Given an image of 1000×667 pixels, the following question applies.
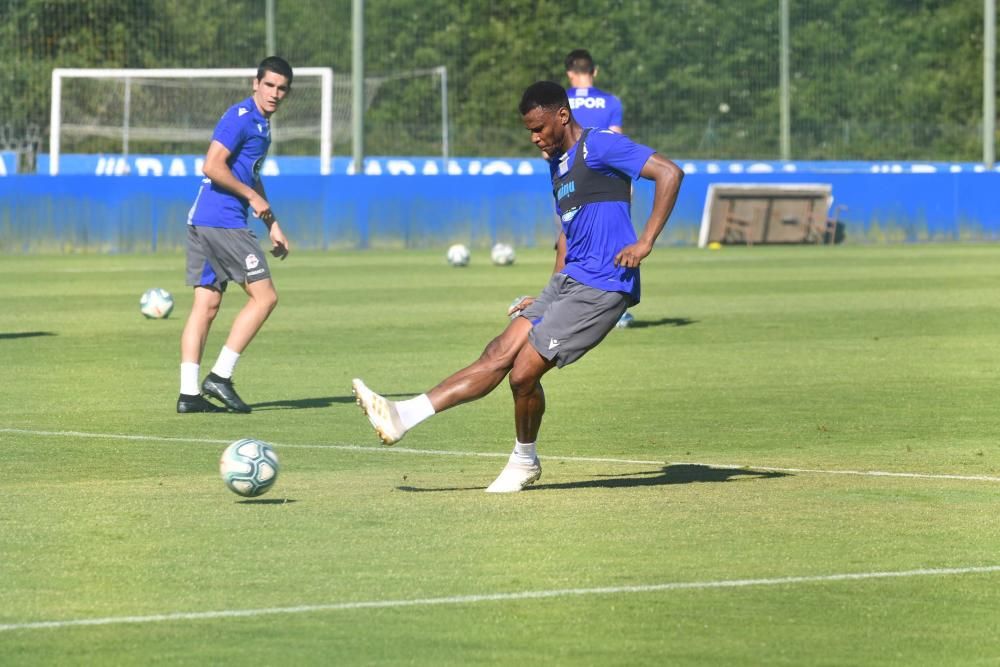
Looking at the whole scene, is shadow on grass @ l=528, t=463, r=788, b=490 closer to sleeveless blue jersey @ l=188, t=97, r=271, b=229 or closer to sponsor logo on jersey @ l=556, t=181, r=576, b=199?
sponsor logo on jersey @ l=556, t=181, r=576, b=199

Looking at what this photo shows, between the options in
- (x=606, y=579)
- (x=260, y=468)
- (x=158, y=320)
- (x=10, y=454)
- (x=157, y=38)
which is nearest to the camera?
(x=606, y=579)

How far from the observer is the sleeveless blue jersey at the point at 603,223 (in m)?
8.68

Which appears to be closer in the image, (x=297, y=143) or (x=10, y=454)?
(x=10, y=454)

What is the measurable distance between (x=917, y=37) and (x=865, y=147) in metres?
6.04

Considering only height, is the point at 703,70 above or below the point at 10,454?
above

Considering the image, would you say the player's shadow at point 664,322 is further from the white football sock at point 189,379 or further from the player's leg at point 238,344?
the white football sock at point 189,379

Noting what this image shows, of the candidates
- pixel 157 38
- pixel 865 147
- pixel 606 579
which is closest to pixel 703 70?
pixel 865 147

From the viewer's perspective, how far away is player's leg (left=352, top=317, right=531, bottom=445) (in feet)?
27.6

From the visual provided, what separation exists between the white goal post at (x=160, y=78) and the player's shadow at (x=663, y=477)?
2685 centimetres

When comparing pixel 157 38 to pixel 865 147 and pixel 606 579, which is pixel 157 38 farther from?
pixel 606 579

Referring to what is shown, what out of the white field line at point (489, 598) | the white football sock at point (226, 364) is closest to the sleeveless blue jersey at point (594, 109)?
the white football sock at point (226, 364)

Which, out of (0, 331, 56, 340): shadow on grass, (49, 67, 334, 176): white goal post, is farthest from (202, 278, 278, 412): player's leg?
(49, 67, 334, 176): white goal post

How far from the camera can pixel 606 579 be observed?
264 inches

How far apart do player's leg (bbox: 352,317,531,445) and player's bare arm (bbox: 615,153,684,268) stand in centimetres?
60
